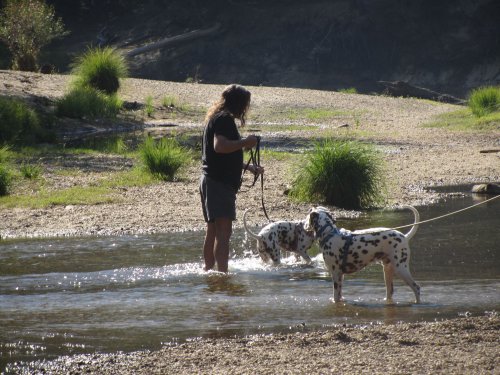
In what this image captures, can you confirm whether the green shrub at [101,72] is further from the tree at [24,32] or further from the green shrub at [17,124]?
the green shrub at [17,124]

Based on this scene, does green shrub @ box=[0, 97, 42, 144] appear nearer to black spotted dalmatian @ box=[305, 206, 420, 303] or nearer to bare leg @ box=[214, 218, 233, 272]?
bare leg @ box=[214, 218, 233, 272]

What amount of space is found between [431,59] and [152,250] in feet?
112

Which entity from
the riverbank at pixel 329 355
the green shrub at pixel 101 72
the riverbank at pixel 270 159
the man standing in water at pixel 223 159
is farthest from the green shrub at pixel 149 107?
the riverbank at pixel 329 355

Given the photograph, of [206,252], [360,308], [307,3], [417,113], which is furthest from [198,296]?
[307,3]

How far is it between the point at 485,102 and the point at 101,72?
1129cm

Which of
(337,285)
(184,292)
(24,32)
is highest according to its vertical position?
(24,32)

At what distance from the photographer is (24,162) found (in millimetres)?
18297

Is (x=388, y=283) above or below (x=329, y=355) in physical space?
above

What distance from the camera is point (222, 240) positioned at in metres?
9.24

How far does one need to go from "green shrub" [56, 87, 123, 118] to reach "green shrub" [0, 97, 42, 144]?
119 inches

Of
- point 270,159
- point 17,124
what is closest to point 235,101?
point 270,159

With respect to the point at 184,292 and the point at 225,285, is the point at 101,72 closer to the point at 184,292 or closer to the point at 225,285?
the point at 225,285

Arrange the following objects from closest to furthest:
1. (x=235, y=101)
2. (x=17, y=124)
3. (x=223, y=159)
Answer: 1. (x=235, y=101)
2. (x=223, y=159)
3. (x=17, y=124)

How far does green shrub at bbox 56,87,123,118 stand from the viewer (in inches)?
1017
